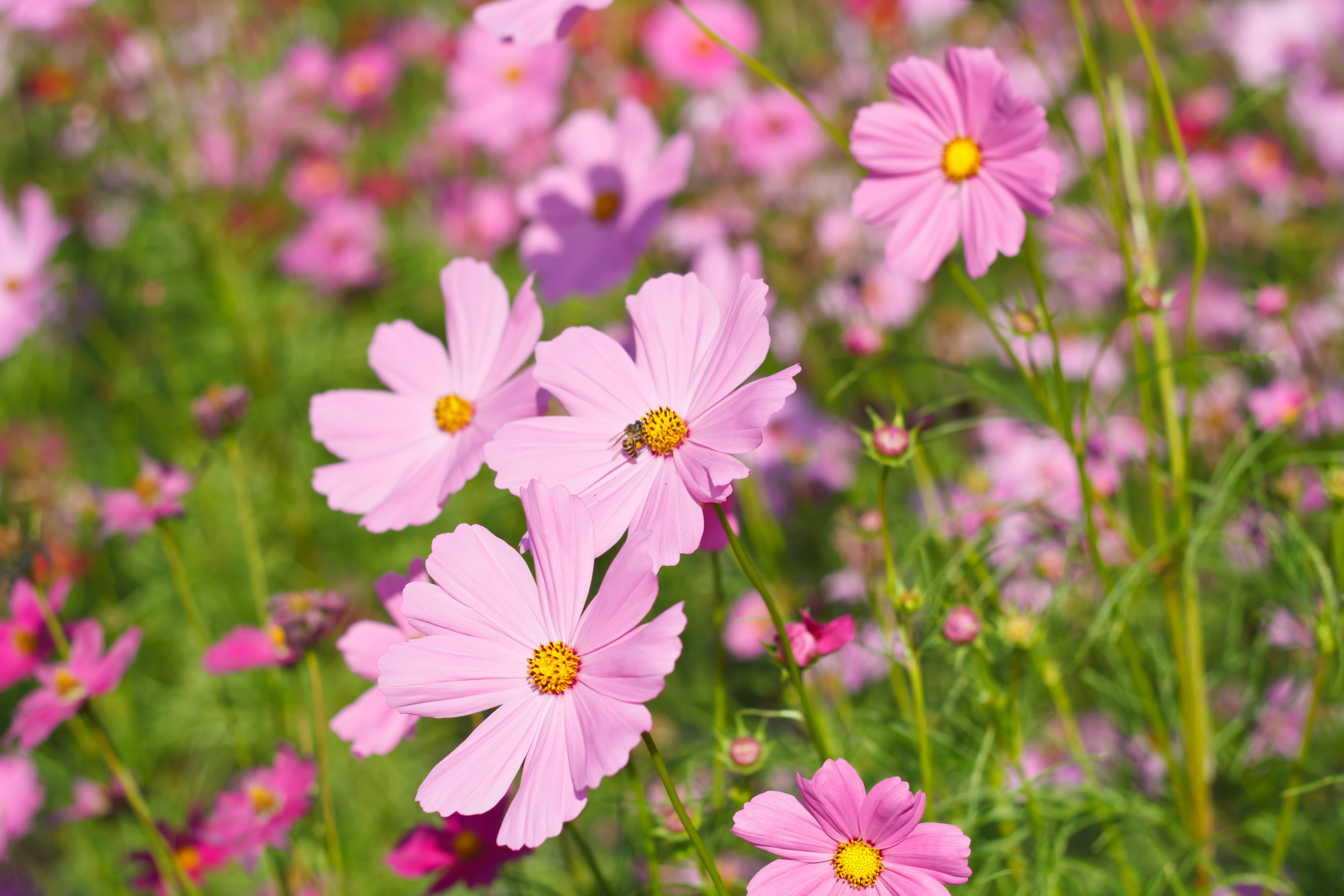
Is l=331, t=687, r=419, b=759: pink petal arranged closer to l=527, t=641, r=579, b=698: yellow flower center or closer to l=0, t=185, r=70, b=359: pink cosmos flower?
l=527, t=641, r=579, b=698: yellow flower center

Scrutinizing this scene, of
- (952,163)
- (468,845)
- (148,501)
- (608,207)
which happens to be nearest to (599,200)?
(608,207)

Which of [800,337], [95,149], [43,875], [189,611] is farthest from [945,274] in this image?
[95,149]

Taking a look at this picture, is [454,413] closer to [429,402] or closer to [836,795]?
[429,402]

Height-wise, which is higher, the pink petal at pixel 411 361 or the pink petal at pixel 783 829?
the pink petal at pixel 411 361

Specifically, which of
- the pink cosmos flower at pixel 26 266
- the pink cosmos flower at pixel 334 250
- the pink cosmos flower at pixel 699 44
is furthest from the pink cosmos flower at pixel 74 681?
the pink cosmos flower at pixel 699 44

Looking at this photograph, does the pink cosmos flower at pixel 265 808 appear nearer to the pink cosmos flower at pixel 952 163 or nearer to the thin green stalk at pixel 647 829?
the thin green stalk at pixel 647 829

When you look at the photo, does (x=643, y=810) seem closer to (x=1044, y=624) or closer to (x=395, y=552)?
(x=1044, y=624)

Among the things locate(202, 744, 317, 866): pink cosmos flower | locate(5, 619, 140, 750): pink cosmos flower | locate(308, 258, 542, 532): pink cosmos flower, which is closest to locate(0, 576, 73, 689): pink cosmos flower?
locate(5, 619, 140, 750): pink cosmos flower
